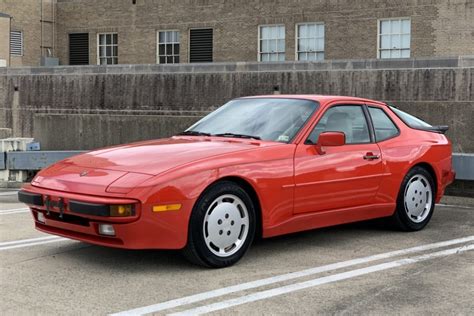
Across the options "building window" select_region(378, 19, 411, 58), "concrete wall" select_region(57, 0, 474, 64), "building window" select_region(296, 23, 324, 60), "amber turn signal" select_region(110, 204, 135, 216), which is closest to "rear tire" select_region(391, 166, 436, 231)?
"amber turn signal" select_region(110, 204, 135, 216)

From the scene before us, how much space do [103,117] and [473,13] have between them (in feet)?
41.1

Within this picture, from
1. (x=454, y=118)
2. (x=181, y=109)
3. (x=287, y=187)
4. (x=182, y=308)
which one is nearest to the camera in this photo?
(x=182, y=308)

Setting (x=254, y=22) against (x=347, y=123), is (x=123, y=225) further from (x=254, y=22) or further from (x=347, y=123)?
(x=254, y=22)

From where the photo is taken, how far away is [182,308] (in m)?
4.25

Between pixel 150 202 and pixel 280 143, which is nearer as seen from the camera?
pixel 150 202

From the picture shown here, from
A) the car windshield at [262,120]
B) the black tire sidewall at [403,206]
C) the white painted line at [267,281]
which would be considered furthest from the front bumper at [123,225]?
the black tire sidewall at [403,206]

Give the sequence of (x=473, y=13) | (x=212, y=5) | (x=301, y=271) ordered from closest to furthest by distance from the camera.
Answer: (x=301, y=271)
(x=473, y=13)
(x=212, y=5)

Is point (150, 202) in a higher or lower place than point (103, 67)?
lower

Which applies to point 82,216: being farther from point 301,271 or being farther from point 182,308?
point 301,271

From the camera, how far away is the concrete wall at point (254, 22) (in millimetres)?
21312

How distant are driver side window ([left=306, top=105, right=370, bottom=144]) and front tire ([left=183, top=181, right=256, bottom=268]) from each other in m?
1.21

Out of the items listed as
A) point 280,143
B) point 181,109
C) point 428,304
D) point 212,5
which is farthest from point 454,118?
point 212,5

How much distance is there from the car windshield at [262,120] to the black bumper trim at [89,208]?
66.1 inches

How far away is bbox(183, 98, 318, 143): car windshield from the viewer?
6.02 m
